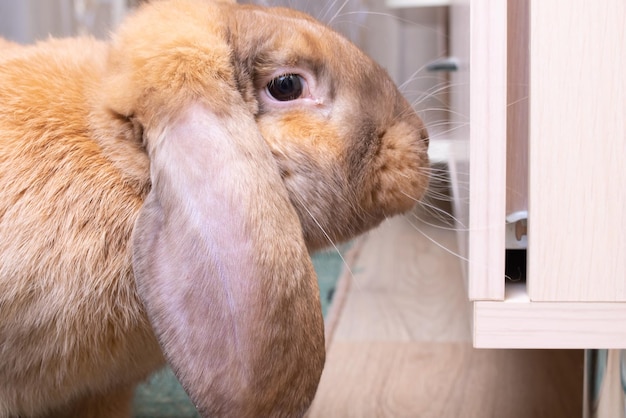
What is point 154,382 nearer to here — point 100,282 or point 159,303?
point 100,282

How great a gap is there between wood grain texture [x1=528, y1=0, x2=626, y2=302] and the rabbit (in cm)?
25

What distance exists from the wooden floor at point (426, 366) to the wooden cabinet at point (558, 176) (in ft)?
0.73

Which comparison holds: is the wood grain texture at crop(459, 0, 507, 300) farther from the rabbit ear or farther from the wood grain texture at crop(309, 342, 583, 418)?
the wood grain texture at crop(309, 342, 583, 418)

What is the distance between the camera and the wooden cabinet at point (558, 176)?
84cm

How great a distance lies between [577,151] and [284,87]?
375 mm

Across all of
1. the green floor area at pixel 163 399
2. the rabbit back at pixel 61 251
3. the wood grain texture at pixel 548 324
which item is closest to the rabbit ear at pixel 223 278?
the rabbit back at pixel 61 251

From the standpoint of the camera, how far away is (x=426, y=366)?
1.51m

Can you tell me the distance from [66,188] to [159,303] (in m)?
0.22

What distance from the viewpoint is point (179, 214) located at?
0.85 meters

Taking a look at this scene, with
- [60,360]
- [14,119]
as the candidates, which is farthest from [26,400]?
[14,119]

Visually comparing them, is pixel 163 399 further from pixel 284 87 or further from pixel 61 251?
pixel 284 87

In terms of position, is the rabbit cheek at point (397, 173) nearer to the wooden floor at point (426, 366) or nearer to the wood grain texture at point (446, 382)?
the wooden floor at point (426, 366)

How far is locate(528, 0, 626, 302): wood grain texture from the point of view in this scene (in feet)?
2.74

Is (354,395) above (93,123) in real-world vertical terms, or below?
below
